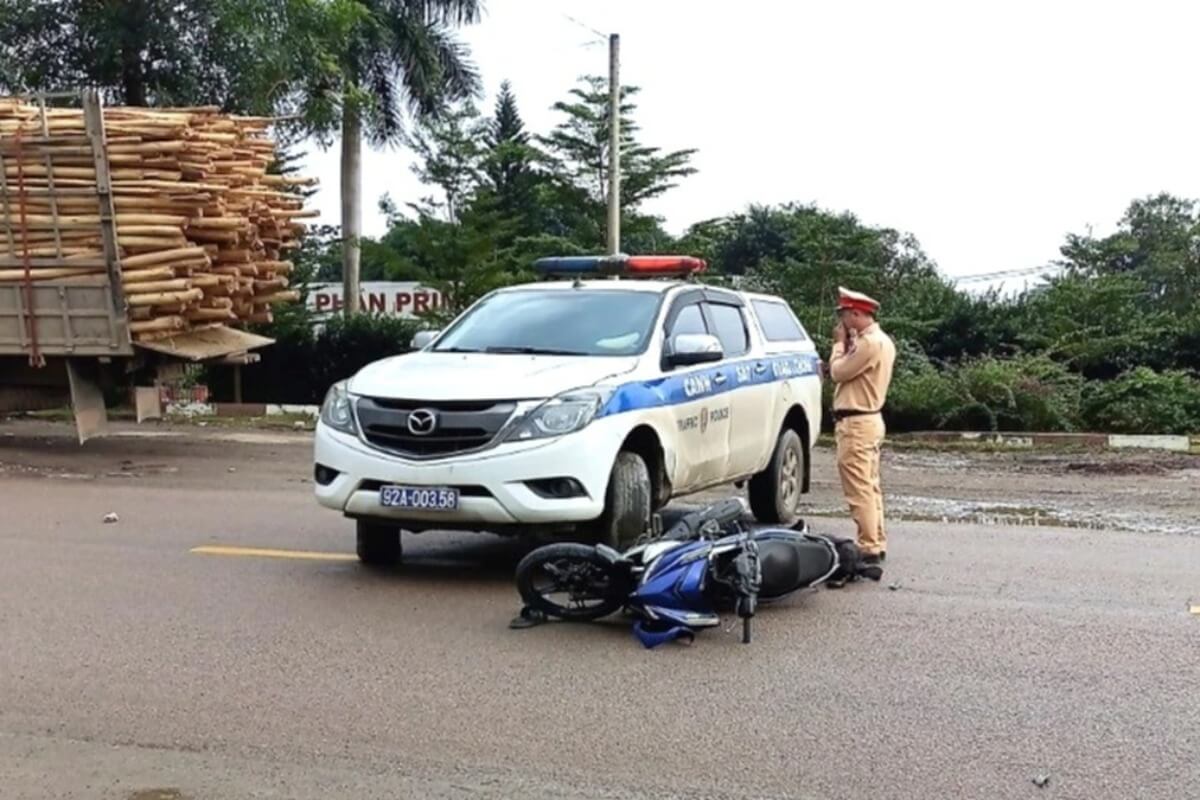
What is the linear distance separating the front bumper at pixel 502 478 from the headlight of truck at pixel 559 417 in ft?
0.14

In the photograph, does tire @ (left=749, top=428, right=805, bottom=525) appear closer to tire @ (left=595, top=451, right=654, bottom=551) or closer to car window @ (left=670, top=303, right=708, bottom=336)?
car window @ (left=670, top=303, right=708, bottom=336)

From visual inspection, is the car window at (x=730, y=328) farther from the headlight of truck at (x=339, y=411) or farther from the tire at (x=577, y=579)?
the tire at (x=577, y=579)

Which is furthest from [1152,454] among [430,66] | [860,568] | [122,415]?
[430,66]

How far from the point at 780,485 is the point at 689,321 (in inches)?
67.2

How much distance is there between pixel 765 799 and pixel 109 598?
443cm

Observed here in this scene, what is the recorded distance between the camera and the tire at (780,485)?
10414 millimetres

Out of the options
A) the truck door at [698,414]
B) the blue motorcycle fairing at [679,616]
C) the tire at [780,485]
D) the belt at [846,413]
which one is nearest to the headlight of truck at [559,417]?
the truck door at [698,414]

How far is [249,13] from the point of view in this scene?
76.2 ft

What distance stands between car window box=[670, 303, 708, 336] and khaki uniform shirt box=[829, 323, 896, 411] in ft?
3.35

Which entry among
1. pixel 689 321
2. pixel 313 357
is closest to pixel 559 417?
pixel 689 321

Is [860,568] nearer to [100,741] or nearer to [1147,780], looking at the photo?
[1147,780]

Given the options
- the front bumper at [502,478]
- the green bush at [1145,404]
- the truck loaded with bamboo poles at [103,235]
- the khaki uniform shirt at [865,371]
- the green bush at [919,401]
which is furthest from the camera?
the green bush at [919,401]

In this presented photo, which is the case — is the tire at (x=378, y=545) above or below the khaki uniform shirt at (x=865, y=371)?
below

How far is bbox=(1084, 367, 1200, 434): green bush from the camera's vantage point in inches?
749
